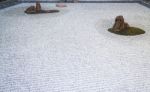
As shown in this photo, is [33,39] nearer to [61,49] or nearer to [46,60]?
[61,49]

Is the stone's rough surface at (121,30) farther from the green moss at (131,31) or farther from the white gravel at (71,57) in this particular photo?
the white gravel at (71,57)

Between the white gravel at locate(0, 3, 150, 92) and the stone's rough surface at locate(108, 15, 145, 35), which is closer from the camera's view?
the white gravel at locate(0, 3, 150, 92)

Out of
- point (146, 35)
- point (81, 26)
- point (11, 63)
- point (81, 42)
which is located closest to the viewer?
point (11, 63)

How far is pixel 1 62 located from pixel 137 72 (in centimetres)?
137

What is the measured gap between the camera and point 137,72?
1.88 metres

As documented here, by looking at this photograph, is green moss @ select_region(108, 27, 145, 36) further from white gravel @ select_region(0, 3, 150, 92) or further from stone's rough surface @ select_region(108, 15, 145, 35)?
white gravel @ select_region(0, 3, 150, 92)

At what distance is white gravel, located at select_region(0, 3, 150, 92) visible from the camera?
168 cm

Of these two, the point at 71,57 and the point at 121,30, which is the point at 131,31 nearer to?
the point at 121,30

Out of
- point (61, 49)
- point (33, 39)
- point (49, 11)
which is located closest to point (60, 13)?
point (49, 11)

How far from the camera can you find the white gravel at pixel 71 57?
1.68m

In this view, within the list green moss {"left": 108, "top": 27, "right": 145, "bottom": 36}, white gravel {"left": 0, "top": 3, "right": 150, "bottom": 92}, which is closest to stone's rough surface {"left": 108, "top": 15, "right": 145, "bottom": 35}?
green moss {"left": 108, "top": 27, "right": 145, "bottom": 36}

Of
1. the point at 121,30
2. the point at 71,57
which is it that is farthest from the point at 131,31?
the point at 71,57

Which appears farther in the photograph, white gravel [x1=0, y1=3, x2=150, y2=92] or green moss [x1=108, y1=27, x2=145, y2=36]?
green moss [x1=108, y1=27, x2=145, y2=36]

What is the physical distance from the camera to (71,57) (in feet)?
7.20
